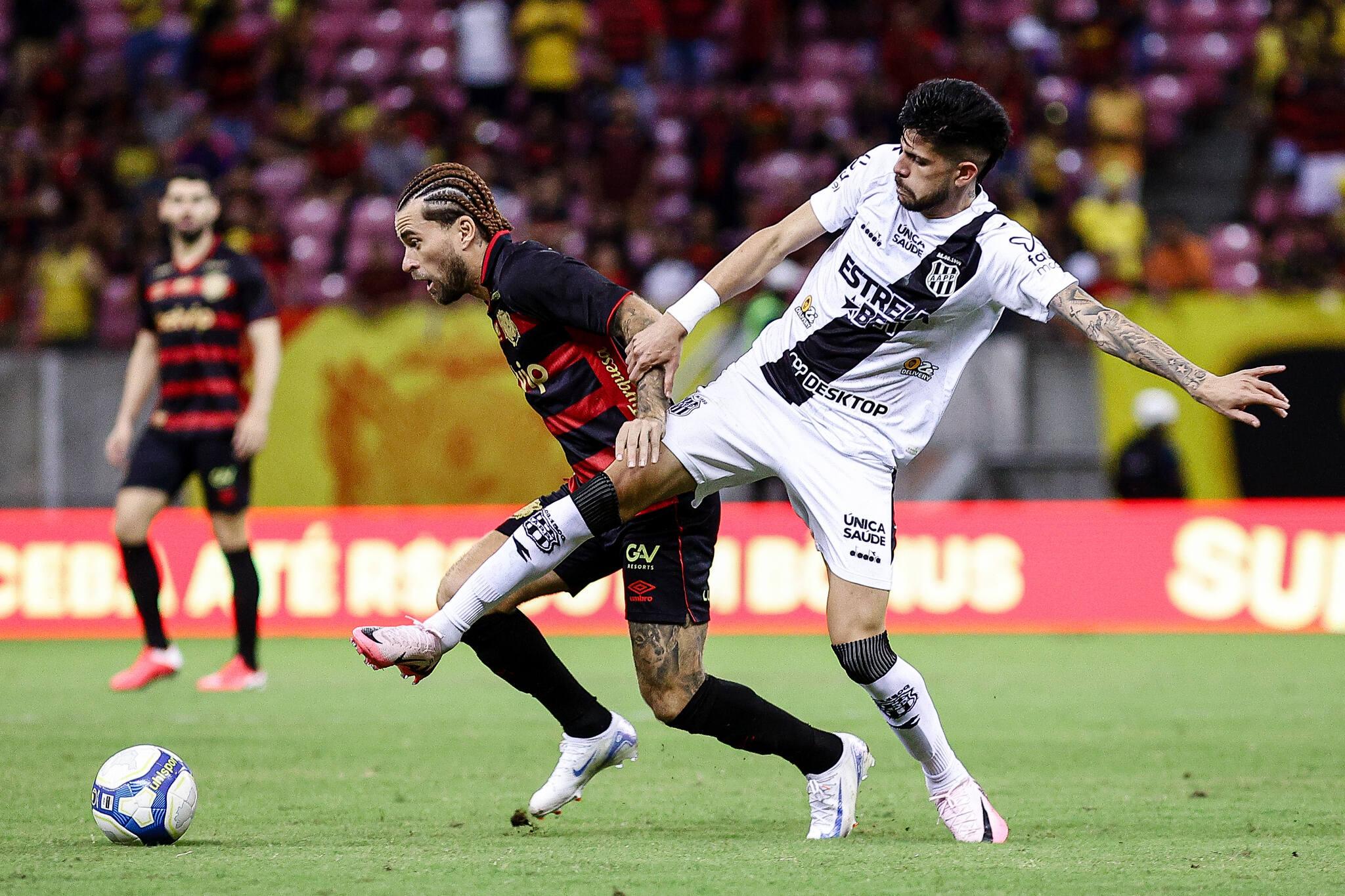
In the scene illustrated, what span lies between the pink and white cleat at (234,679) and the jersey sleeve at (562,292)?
4481 millimetres

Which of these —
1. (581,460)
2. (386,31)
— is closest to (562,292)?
(581,460)

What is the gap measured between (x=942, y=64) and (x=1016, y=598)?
660 cm

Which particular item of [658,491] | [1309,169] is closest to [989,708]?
[658,491]

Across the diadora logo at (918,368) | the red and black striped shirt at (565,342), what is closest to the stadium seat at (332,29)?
the red and black striped shirt at (565,342)

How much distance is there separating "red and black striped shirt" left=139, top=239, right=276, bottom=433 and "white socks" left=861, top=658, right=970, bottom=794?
189 inches

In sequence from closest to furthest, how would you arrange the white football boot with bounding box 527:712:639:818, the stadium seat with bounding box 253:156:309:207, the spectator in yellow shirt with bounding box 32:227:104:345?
the white football boot with bounding box 527:712:639:818 < the spectator in yellow shirt with bounding box 32:227:104:345 < the stadium seat with bounding box 253:156:309:207

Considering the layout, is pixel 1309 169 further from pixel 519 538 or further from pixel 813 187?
pixel 519 538

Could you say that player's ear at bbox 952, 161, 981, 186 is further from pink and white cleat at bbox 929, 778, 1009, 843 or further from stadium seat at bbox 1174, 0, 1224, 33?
stadium seat at bbox 1174, 0, 1224, 33

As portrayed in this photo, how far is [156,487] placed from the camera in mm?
8695

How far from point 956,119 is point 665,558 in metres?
1.65

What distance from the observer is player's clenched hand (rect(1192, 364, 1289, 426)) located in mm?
4559

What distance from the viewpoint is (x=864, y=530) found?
516 centimetres

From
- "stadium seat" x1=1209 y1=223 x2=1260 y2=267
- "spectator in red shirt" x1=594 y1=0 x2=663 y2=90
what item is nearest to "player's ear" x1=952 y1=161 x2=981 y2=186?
"stadium seat" x1=1209 y1=223 x2=1260 y2=267

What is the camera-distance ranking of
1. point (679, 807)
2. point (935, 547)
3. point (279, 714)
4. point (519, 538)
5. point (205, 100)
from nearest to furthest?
point (519, 538) → point (679, 807) → point (279, 714) → point (935, 547) → point (205, 100)
